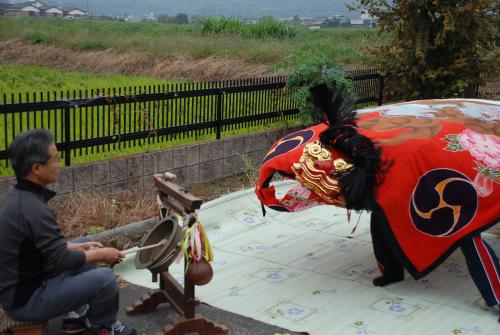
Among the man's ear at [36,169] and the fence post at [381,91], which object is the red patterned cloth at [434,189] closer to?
the man's ear at [36,169]

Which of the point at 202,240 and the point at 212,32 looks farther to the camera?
the point at 212,32

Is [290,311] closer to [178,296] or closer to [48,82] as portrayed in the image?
[178,296]

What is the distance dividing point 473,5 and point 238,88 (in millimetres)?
4520

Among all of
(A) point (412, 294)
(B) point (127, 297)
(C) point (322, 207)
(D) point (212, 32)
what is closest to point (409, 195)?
(A) point (412, 294)

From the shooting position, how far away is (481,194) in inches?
187

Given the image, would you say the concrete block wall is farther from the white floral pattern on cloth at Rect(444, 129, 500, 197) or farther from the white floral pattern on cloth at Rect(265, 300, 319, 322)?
the white floral pattern on cloth at Rect(444, 129, 500, 197)

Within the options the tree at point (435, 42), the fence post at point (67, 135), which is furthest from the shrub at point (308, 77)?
the fence post at point (67, 135)

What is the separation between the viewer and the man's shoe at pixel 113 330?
413 cm

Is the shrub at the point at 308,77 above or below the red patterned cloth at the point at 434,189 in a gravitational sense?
above

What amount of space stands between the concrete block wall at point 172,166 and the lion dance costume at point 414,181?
278 centimetres

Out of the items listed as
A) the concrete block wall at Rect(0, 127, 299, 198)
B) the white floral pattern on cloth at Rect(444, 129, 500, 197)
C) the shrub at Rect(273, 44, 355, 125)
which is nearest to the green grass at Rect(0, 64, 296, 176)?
the concrete block wall at Rect(0, 127, 299, 198)

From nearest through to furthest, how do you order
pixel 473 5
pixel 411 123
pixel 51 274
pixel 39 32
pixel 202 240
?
1. pixel 51 274
2. pixel 202 240
3. pixel 411 123
4. pixel 473 5
5. pixel 39 32

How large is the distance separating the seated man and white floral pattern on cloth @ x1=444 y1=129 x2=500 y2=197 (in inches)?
100

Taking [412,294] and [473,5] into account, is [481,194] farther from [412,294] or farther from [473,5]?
[473,5]
